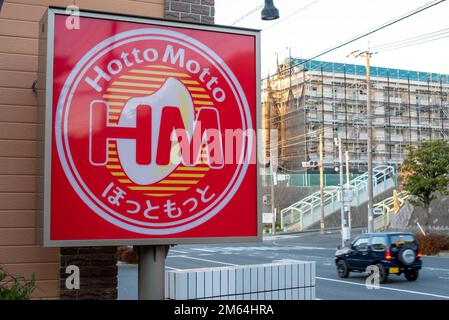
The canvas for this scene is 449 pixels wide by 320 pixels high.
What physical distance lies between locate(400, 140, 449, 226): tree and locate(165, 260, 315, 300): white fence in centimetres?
2817

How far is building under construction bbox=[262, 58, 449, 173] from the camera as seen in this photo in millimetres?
68125

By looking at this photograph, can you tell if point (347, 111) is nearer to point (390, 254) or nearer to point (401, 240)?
point (401, 240)

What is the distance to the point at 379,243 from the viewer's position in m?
19.2

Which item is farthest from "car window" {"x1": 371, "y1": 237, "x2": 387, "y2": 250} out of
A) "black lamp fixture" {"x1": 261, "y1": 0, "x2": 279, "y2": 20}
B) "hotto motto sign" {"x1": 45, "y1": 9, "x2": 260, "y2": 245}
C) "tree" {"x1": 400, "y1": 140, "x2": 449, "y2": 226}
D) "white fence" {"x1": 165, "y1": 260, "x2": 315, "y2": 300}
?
"hotto motto sign" {"x1": 45, "y1": 9, "x2": 260, "y2": 245}

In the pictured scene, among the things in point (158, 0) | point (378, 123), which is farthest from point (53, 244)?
point (378, 123)

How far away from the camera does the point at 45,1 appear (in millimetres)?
5234

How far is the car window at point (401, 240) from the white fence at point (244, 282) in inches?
567

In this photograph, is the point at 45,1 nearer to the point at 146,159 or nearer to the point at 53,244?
the point at 146,159

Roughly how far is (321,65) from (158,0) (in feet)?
212

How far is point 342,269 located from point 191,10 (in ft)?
55.9

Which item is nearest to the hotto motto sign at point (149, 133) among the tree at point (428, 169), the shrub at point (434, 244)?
the shrub at point (434, 244)

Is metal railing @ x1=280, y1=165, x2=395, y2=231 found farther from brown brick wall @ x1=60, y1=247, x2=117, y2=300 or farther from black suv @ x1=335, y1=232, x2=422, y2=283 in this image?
brown brick wall @ x1=60, y1=247, x2=117, y2=300

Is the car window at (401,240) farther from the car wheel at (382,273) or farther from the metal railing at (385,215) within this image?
the metal railing at (385,215)

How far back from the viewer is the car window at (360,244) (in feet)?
65.1
